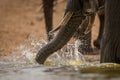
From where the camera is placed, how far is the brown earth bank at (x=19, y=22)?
1165cm

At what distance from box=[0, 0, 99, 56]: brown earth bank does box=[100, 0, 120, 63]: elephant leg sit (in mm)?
3460

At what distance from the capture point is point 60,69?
6.77 m

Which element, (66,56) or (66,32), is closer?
(66,32)

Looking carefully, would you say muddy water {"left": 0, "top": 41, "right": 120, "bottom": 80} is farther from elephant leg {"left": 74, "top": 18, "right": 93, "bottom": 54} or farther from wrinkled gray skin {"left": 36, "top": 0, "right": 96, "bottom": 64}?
elephant leg {"left": 74, "top": 18, "right": 93, "bottom": 54}

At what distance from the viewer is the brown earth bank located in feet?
38.2

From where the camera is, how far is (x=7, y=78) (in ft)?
20.6

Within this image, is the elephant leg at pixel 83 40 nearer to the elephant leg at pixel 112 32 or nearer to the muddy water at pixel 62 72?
the muddy water at pixel 62 72

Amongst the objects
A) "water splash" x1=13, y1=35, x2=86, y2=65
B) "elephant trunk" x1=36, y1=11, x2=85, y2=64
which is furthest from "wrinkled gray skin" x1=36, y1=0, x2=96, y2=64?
"water splash" x1=13, y1=35, x2=86, y2=65

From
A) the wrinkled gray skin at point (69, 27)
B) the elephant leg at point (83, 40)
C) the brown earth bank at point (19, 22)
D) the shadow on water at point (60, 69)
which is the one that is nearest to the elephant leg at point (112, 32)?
the shadow on water at point (60, 69)

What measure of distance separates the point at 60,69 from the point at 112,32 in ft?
2.22

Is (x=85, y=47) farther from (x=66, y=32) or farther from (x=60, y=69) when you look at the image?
(x=60, y=69)

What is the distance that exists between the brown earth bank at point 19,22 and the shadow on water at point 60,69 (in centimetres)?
202

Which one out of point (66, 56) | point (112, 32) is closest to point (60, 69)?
point (112, 32)

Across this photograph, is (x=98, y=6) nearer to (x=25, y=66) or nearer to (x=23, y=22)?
(x=25, y=66)
